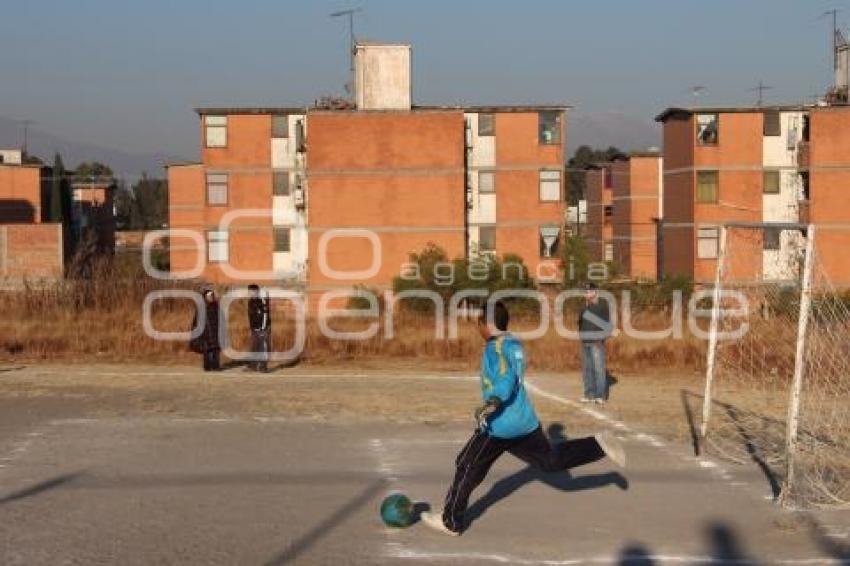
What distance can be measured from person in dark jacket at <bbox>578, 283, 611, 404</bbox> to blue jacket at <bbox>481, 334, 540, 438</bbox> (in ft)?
27.6

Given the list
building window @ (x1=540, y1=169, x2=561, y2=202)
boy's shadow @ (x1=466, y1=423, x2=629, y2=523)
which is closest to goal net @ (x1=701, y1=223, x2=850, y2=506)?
boy's shadow @ (x1=466, y1=423, x2=629, y2=523)

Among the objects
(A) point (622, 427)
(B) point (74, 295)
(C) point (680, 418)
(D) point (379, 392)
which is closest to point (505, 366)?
(A) point (622, 427)

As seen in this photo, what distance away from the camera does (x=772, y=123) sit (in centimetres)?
5969

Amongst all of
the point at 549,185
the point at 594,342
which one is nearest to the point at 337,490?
the point at 594,342

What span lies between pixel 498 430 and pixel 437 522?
89 cm

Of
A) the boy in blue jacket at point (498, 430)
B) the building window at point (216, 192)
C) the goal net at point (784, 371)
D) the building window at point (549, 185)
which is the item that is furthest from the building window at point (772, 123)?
the boy in blue jacket at point (498, 430)

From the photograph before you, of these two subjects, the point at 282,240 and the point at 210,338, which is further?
the point at 282,240

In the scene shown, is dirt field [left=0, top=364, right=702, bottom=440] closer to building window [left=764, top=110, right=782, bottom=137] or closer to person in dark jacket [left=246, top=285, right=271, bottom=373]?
person in dark jacket [left=246, top=285, right=271, bottom=373]

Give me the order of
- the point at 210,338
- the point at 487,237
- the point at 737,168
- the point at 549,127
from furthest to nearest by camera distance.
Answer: the point at 487,237
the point at 549,127
the point at 737,168
the point at 210,338

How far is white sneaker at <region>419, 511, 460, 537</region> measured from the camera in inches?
337

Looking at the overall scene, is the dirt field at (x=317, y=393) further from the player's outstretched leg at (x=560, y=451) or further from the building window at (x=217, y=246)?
the building window at (x=217, y=246)

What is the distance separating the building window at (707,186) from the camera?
6044 centimetres

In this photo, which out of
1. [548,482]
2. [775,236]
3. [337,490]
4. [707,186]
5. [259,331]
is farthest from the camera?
[707,186]

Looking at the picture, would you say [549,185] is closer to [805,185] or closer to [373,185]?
[373,185]
